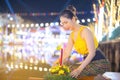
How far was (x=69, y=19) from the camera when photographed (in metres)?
2.38

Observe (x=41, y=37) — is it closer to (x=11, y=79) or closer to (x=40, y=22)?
(x=40, y=22)

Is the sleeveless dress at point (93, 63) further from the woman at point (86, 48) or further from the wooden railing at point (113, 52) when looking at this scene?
the wooden railing at point (113, 52)

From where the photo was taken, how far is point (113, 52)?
4.56m

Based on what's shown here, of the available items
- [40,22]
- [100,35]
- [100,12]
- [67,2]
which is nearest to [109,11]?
[100,12]

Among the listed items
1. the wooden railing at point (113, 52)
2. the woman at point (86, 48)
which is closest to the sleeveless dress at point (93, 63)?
the woman at point (86, 48)

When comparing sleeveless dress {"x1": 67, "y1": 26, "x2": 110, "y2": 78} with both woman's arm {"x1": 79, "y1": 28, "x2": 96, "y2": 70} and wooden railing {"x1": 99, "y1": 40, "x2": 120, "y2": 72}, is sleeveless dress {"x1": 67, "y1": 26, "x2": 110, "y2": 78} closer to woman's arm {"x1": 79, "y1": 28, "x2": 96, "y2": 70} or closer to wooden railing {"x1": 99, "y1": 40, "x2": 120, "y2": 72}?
woman's arm {"x1": 79, "y1": 28, "x2": 96, "y2": 70}

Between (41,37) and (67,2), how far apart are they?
0.79m

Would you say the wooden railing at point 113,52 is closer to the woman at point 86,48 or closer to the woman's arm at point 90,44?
the woman at point 86,48

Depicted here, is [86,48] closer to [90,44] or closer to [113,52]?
[90,44]

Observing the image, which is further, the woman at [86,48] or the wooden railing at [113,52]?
the wooden railing at [113,52]

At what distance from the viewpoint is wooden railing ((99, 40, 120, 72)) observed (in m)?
4.54

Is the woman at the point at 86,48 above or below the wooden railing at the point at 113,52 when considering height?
above

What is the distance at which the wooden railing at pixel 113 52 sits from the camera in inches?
179

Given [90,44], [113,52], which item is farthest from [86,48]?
[113,52]
